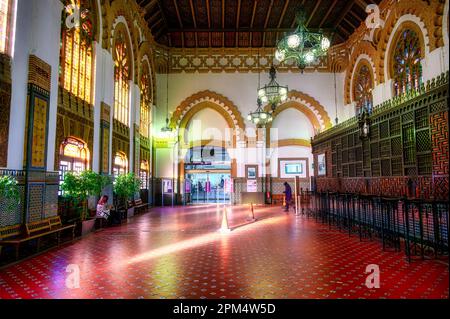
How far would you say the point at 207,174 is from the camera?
59.8 feet

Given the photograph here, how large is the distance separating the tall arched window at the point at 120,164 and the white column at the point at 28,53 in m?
4.25

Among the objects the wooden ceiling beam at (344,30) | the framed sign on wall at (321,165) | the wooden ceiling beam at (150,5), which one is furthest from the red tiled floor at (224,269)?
the wooden ceiling beam at (344,30)

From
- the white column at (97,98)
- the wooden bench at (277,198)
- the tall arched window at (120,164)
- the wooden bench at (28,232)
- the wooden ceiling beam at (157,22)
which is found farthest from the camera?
the wooden bench at (277,198)

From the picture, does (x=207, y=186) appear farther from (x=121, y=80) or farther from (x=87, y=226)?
(x=87, y=226)

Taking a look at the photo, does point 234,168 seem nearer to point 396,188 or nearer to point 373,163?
point 373,163

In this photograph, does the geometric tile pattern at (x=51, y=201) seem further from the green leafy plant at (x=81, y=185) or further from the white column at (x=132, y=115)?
the white column at (x=132, y=115)

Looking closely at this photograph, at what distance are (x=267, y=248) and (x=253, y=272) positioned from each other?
1692 millimetres

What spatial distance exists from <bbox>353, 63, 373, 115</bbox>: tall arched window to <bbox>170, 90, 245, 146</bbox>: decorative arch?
658 cm

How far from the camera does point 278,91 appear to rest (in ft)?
34.3

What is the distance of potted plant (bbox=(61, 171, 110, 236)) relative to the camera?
292 inches

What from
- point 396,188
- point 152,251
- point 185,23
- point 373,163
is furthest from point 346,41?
point 152,251

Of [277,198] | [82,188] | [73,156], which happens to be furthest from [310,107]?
[82,188]

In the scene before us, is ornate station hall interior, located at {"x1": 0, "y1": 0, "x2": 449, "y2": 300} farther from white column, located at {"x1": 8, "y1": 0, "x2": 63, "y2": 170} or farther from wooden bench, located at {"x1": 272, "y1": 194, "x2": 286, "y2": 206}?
wooden bench, located at {"x1": 272, "y1": 194, "x2": 286, "y2": 206}

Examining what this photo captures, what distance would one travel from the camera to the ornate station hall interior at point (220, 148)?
15.4 feet
